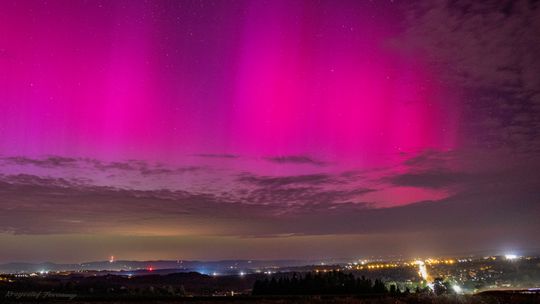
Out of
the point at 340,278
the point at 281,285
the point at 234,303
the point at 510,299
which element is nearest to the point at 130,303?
the point at 234,303

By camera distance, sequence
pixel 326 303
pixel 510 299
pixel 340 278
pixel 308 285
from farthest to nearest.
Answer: pixel 340 278
pixel 308 285
pixel 510 299
pixel 326 303

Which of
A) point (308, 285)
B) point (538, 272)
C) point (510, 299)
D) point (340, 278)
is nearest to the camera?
point (510, 299)

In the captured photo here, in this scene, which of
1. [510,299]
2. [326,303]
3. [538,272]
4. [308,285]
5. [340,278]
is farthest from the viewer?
[538,272]

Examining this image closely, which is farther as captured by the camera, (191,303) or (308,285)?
(308,285)

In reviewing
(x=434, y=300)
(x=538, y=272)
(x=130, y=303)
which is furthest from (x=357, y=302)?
(x=538, y=272)

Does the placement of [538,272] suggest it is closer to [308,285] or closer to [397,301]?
[308,285]

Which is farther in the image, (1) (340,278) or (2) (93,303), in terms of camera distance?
(1) (340,278)

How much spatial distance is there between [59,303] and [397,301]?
79.4ft

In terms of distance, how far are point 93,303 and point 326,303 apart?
16615 millimetres

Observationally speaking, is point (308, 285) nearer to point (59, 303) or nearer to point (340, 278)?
point (340, 278)

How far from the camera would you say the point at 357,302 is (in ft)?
111

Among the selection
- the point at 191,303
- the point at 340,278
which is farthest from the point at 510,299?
the point at 340,278

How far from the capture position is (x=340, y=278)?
76.1m

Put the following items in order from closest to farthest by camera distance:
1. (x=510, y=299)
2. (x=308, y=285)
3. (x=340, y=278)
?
(x=510, y=299) < (x=308, y=285) < (x=340, y=278)
